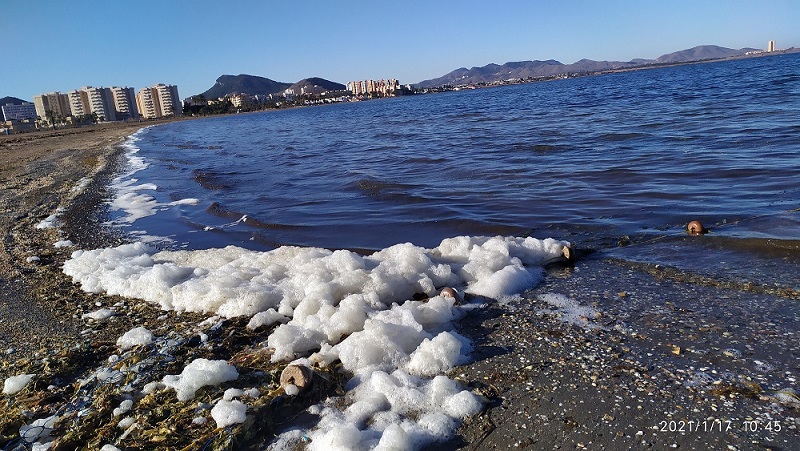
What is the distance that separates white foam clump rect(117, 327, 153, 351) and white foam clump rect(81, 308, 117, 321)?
Result: 68cm

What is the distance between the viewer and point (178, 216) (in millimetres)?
10727

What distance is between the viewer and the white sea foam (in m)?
3.21

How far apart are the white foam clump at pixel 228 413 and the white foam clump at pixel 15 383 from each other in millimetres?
1625

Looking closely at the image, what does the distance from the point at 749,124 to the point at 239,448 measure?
65.0ft

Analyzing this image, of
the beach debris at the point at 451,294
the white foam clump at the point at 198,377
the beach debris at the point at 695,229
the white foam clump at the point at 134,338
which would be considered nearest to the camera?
the white foam clump at the point at 198,377

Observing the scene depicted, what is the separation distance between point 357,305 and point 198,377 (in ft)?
4.88

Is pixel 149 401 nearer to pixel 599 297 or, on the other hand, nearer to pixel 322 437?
pixel 322 437

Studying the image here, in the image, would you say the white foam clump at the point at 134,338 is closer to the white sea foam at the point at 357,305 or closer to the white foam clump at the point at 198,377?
the white sea foam at the point at 357,305

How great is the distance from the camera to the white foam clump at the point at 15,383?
12.2 feet

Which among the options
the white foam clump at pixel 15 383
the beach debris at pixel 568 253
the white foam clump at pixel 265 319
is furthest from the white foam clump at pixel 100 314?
the beach debris at pixel 568 253

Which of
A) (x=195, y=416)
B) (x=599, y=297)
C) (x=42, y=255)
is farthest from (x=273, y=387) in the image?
(x=42, y=255)

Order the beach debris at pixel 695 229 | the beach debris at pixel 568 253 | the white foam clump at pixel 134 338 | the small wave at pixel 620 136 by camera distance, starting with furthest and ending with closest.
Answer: the small wave at pixel 620 136 < the beach debris at pixel 695 229 < the beach debris at pixel 568 253 < the white foam clump at pixel 134 338

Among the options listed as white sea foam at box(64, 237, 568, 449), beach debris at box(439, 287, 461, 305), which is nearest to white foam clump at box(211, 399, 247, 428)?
white sea foam at box(64, 237, 568, 449)

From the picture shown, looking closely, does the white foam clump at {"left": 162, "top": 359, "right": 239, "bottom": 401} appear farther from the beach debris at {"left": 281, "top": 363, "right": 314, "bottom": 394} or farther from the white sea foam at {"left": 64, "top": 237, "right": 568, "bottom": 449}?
the beach debris at {"left": 281, "top": 363, "right": 314, "bottom": 394}
